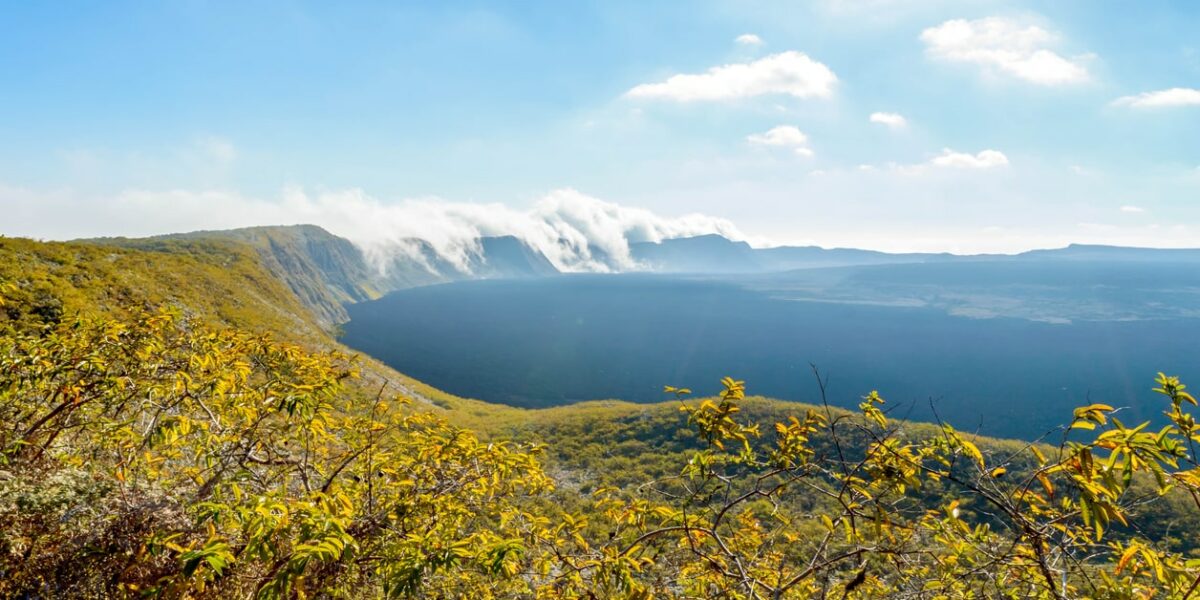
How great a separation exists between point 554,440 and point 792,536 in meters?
60.2

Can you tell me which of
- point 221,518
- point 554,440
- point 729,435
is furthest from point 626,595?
point 554,440

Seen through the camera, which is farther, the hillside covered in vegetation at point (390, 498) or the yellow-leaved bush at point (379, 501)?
the yellow-leaved bush at point (379, 501)

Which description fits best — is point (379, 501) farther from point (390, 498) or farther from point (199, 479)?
point (199, 479)

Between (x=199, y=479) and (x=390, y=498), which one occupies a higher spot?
(x=199, y=479)

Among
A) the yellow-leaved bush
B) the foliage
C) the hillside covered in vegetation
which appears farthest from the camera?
the foliage

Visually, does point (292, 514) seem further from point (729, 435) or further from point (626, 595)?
point (729, 435)

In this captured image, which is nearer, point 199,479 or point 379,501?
point 199,479

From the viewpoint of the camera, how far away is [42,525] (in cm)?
847

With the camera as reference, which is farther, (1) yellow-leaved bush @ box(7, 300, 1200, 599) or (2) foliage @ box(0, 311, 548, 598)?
(2) foliage @ box(0, 311, 548, 598)

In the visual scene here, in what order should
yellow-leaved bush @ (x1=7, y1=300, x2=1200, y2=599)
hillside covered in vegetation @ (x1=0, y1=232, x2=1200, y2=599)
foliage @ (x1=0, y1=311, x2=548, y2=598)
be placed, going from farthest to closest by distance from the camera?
1. foliage @ (x1=0, y1=311, x2=548, y2=598)
2. yellow-leaved bush @ (x1=7, y1=300, x2=1200, y2=599)
3. hillside covered in vegetation @ (x1=0, y1=232, x2=1200, y2=599)

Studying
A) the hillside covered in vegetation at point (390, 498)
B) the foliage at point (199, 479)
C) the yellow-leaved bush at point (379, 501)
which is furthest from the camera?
the foliage at point (199, 479)

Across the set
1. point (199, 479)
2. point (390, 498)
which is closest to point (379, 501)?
point (390, 498)

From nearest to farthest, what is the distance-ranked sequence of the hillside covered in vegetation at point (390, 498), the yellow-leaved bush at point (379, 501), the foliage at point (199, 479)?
the hillside covered in vegetation at point (390, 498)
the yellow-leaved bush at point (379, 501)
the foliage at point (199, 479)

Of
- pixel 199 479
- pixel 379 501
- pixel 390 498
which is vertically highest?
pixel 199 479
